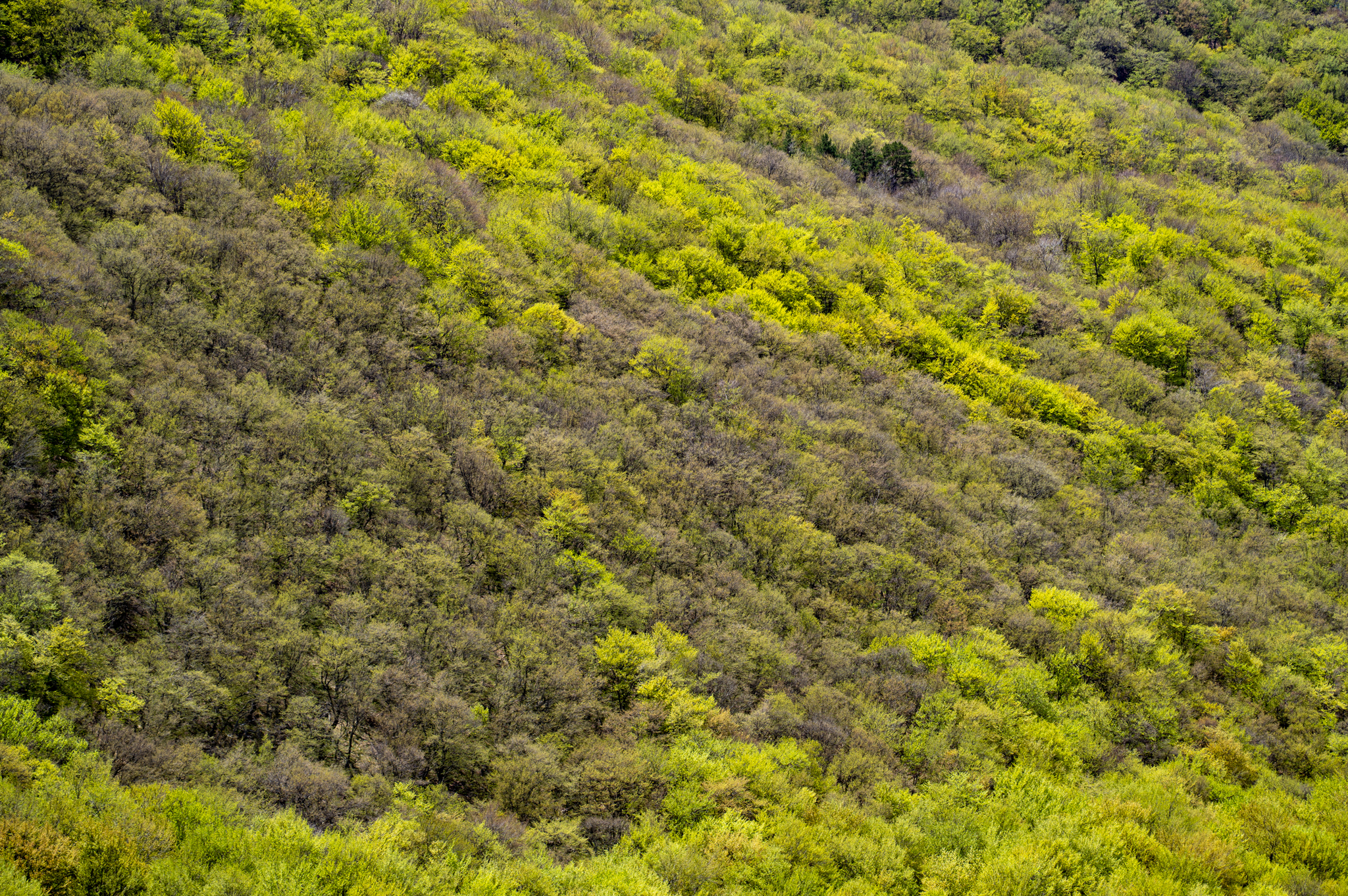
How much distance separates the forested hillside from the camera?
65.0 feet

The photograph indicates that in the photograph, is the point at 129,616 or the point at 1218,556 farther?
the point at 1218,556

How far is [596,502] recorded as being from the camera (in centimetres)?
3081

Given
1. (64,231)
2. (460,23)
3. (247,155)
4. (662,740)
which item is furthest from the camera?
(460,23)

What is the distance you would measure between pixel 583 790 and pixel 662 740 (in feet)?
10.3

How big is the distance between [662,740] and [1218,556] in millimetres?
31825

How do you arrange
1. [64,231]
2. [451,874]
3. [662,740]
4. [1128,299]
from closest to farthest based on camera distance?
[451,874] → [662,740] → [64,231] → [1128,299]

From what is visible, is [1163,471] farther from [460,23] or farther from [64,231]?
[460,23]

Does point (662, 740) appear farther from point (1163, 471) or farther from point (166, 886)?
point (1163, 471)

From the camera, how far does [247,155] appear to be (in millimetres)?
38094

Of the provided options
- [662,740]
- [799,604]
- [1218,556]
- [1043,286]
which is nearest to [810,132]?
[1043,286]

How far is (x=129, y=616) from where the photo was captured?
68.1 feet

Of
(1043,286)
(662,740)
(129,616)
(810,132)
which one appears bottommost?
(662,740)

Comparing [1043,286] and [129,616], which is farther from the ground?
[1043,286]

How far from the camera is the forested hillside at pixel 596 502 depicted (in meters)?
19.8
